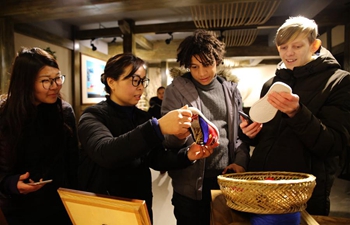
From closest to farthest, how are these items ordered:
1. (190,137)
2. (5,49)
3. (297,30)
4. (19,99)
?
(297,30) < (19,99) < (190,137) < (5,49)

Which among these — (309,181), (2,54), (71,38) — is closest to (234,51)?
(71,38)

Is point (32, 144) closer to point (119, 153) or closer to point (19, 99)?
point (19, 99)

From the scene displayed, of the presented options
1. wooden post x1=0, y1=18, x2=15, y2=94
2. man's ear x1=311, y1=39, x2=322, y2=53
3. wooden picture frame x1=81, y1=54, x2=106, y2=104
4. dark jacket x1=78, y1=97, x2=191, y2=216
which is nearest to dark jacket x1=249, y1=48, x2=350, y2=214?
man's ear x1=311, y1=39, x2=322, y2=53

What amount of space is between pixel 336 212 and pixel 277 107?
3149mm

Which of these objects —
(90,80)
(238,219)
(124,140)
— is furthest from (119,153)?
(90,80)

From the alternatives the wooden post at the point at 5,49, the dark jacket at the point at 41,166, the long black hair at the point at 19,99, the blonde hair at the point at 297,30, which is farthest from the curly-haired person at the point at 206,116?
the wooden post at the point at 5,49

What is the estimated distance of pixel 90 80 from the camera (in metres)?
5.95

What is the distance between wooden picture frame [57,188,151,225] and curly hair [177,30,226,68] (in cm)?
104

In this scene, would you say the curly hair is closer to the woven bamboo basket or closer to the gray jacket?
the gray jacket

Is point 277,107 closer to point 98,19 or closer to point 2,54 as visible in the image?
point 2,54

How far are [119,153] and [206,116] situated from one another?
0.66 meters

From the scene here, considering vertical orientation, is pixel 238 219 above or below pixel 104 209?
below

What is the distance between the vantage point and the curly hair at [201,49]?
1.50 m

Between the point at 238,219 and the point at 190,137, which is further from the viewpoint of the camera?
the point at 190,137
